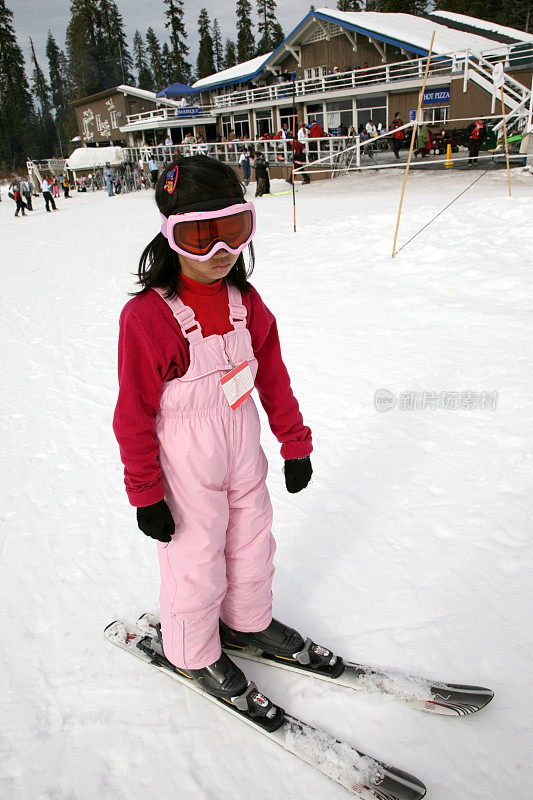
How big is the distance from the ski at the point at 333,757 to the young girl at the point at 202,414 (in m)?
0.10

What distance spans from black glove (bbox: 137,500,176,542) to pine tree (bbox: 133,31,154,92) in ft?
278

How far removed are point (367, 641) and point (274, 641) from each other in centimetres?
38

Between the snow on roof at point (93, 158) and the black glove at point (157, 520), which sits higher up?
the snow on roof at point (93, 158)

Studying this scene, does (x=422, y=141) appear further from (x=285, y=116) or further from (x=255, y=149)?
(x=285, y=116)

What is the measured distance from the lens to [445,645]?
75.3 inches

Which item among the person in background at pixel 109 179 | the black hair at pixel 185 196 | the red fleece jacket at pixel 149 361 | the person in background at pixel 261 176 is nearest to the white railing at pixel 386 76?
the person in background at pixel 261 176

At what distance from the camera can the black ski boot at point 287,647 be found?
1790 millimetres

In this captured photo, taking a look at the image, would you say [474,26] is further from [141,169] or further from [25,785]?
[25,785]

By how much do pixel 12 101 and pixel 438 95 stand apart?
182 ft

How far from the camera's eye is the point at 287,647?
1820 millimetres

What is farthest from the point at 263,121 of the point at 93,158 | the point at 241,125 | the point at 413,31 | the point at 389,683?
the point at 389,683

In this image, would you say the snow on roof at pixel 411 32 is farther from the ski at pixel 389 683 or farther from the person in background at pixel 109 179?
the ski at pixel 389 683

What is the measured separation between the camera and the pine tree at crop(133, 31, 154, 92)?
72.9 meters

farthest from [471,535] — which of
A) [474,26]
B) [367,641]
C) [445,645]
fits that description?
[474,26]
